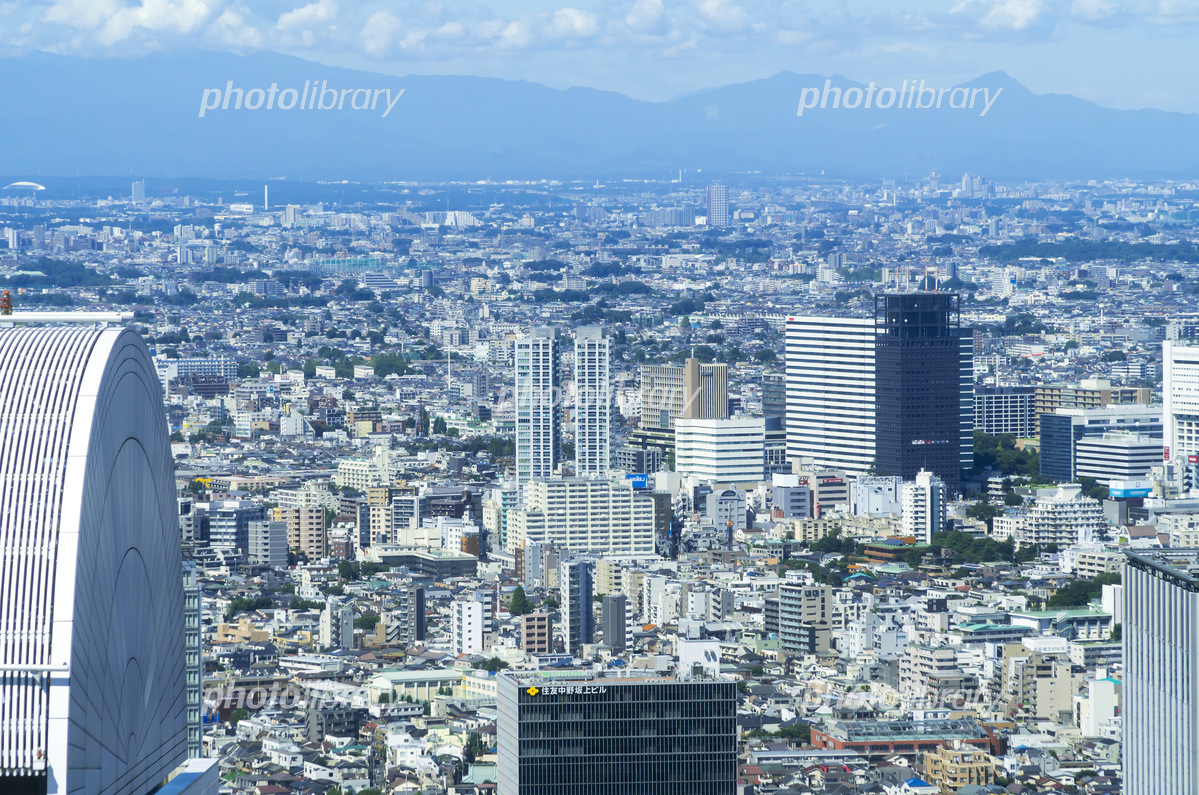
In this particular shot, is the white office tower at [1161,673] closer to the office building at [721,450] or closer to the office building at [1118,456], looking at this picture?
the office building at [1118,456]

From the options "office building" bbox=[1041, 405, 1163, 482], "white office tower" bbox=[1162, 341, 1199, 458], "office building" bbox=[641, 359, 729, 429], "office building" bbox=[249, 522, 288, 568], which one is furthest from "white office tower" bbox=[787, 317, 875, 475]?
"office building" bbox=[249, 522, 288, 568]

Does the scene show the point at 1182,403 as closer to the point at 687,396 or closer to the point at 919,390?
the point at 919,390

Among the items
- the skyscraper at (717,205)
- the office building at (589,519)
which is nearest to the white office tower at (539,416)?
the office building at (589,519)

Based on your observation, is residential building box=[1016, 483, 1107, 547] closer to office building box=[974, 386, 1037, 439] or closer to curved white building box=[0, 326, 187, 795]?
office building box=[974, 386, 1037, 439]

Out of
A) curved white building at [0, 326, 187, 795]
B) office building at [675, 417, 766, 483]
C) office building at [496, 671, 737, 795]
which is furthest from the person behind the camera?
office building at [675, 417, 766, 483]

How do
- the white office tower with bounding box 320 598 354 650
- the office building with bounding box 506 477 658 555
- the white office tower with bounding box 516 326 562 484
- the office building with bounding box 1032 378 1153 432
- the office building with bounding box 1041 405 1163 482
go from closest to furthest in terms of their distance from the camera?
the white office tower with bounding box 320 598 354 650, the office building with bounding box 506 477 658 555, the white office tower with bounding box 516 326 562 484, the office building with bounding box 1041 405 1163 482, the office building with bounding box 1032 378 1153 432

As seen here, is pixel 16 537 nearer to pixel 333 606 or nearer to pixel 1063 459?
pixel 333 606
